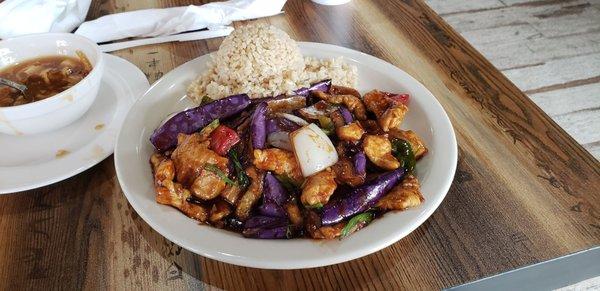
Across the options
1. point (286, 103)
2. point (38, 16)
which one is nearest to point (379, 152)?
point (286, 103)

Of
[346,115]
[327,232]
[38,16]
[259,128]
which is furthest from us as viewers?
[38,16]

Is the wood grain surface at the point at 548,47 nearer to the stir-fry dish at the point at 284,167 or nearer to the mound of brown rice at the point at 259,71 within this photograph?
the mound of brown rice at the point at 259,71

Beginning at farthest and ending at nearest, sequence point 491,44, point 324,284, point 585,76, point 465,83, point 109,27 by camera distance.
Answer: point 491,44
point 585,76
point 109,27
point 465,83
point 324,284

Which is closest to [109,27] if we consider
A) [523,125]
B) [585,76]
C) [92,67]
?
[92,67]

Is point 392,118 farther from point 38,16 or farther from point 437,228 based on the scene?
point 38,16

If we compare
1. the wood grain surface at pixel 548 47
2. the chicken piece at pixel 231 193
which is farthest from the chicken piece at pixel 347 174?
the wood grain surface at pixel 548 47

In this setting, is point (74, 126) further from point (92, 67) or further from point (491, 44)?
point (491, 44)
